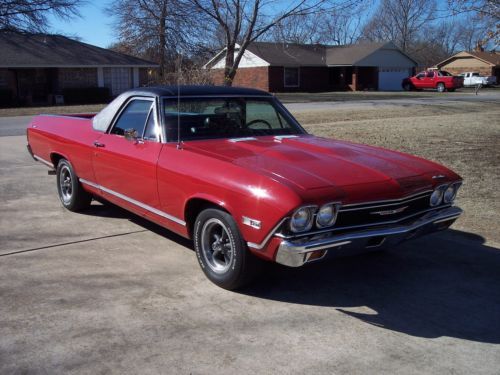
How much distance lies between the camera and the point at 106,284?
178 inches

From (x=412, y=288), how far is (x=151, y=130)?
2781 mm

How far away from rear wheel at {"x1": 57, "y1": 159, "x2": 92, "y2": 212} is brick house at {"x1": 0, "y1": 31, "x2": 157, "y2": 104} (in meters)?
27.3

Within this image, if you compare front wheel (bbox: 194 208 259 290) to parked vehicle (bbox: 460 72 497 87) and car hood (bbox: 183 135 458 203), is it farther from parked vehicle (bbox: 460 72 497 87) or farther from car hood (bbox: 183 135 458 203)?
parked vehicle (bbox: 460 72 497 87)

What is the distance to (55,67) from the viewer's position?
34.1 metres

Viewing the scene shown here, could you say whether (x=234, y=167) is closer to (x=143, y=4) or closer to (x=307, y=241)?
(x=307, y=241)

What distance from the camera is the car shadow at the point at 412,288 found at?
13.0 feet

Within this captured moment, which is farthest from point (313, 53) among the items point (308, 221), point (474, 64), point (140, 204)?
point (308, 221)

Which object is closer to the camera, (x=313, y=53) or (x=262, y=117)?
(x=262, y=117)

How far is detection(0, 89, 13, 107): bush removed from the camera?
101 ft

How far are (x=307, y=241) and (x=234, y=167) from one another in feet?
2.78

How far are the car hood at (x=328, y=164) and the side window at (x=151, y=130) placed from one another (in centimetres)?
40

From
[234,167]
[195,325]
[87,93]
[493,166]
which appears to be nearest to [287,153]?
[234,167]

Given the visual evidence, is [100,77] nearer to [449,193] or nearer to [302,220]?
[449,193]

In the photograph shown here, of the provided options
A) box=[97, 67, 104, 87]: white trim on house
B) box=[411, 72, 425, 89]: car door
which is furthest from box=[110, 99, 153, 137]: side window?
box=[411, 72, 425, 89]: car door
